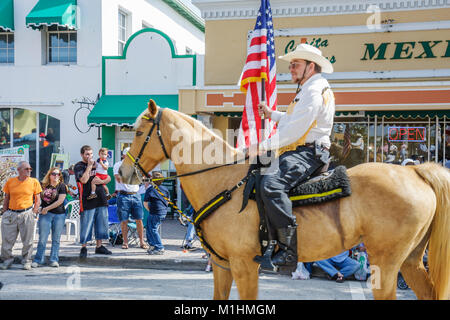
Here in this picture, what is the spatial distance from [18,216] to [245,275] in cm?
606

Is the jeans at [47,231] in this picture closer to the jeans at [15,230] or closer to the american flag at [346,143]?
the jeans at [15,230]

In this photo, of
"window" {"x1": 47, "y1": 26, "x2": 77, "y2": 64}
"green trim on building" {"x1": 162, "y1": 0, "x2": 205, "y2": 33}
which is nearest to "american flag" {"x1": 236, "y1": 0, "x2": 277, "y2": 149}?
"window" {"x1": 47, "y1": 26, "x2": 77, "y2": 64}

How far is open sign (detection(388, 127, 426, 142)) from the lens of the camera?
1295 cm

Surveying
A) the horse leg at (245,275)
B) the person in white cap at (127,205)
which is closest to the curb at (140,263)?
the person in white cap at (127,205)

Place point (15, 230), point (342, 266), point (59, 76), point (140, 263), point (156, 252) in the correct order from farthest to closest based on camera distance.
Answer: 1. point (59, 76)
2. point (156, 252)
3. point (140, 263)
4. point (15, 230)
5. point (342, 266)

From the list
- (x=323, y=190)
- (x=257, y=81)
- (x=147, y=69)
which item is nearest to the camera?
(x=323, y=190)

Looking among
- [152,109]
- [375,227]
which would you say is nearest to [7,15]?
[152,109]

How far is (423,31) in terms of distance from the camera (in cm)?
1250

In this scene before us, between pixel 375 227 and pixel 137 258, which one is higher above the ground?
pixel 375 227

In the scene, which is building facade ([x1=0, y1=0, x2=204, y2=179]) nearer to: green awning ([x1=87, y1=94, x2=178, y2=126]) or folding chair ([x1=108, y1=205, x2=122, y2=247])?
green awning ([x1=87, y1=94, x2=178, y2=126])

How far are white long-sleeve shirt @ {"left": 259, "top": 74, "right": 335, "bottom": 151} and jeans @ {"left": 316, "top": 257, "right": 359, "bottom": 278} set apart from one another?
157 inches

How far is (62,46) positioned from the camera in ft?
51.9

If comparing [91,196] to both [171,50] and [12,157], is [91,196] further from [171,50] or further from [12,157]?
[12,157]

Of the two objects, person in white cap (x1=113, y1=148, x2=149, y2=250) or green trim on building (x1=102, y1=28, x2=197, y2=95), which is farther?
green trim on building (x1=102, y1=28, x2=197, y2=95)
